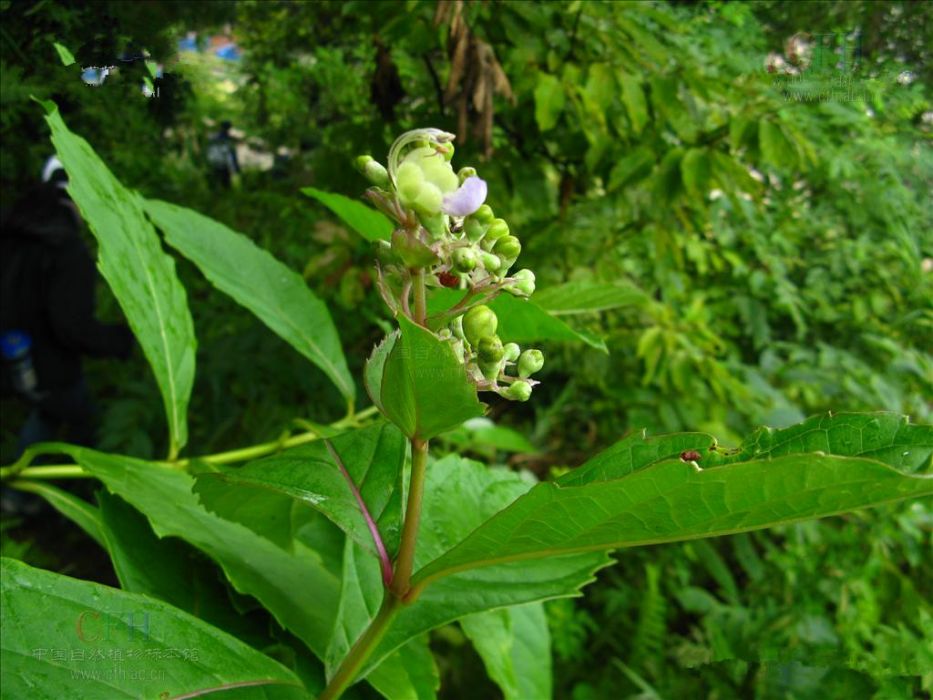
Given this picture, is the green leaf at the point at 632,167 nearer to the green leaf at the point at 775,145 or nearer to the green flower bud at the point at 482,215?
the green leaf at the point at 775,145

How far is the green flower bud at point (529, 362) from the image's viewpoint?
42 centimetres

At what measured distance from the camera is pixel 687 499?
36cm

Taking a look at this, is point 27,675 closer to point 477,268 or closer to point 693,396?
point 477,268

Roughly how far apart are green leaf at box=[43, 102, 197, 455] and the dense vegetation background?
150 millimetres

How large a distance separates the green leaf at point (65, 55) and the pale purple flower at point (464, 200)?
1.59ft

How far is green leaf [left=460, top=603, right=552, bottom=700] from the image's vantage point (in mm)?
610

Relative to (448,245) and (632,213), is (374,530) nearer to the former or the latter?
(448,245)

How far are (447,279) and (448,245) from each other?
0.8 inches

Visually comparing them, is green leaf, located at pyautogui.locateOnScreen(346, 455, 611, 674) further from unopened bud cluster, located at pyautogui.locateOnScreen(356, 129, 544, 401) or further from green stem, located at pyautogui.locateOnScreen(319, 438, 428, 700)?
unopened bud cluster, located at pyautogui.locateOnScreen(356, 129, 544, 401)

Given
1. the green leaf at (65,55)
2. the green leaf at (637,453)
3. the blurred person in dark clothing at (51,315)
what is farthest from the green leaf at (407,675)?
the blurred person in dark clothing at (51,315)

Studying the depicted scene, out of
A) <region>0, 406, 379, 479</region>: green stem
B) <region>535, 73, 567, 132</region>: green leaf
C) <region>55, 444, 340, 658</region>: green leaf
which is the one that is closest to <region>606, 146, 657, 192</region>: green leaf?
<region>535, 73, 567, 132</region>: green leaf

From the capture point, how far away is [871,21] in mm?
1088

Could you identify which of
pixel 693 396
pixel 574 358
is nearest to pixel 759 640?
pixel 693 396

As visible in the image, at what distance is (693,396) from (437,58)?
0.76 metres
